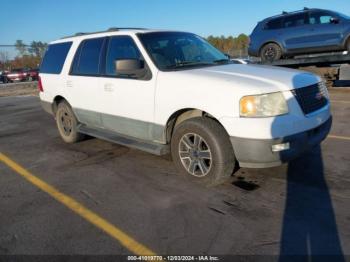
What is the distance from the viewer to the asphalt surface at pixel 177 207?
3.06 metres

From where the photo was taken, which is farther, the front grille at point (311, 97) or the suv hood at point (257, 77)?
the front grille at point (311, 97)

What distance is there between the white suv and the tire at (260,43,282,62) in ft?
22.6

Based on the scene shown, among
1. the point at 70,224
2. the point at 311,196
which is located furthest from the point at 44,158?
the point at 311,196

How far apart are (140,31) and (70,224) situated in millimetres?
2890

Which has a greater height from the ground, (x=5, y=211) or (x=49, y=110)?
(x=49, y=110)

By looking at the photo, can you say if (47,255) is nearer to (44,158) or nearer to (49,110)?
(44,158)

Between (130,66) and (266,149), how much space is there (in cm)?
198

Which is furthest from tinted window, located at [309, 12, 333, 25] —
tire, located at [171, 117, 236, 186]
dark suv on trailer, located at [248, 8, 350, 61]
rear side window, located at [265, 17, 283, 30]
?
tire, located at [171, 117, 236, 186]

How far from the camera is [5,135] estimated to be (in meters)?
8.08

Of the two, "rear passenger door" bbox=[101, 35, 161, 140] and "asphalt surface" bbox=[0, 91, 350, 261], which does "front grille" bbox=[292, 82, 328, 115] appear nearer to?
"asphalt surface" bbox=[0, 91, 350, 261]

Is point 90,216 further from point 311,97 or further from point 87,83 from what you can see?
point 311,97

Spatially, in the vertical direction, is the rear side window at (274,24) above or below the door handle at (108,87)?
above

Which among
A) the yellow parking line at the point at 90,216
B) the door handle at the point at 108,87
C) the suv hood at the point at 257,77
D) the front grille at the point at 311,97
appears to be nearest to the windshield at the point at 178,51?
the suv hood at the point at 257,77

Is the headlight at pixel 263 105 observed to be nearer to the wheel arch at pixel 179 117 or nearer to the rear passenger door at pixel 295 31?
the wheel arch at pixel 179 117
